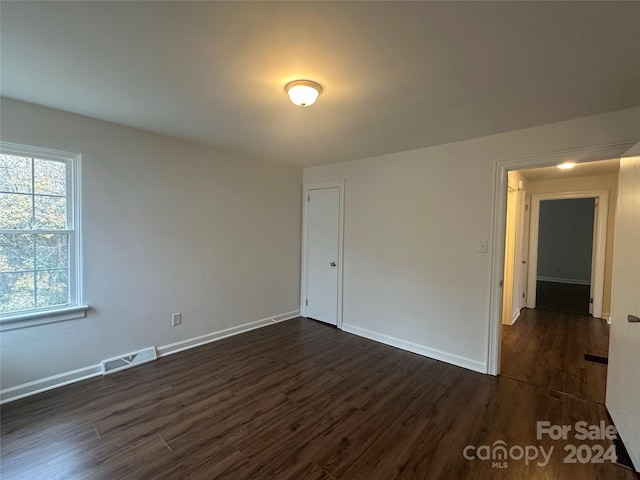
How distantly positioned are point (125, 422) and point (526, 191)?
6391 millimetres

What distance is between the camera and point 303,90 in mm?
1960

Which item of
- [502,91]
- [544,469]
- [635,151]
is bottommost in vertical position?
[544,469]

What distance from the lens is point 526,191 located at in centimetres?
521

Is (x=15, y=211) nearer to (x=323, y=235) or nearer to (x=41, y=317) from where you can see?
(x=41, y=317)

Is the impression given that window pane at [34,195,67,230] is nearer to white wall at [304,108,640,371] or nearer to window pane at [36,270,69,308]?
window pane at [36,270,69,308]

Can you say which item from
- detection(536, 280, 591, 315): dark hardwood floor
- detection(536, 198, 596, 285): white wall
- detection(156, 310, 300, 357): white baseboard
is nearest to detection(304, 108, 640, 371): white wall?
detection(156, 310, 300, 357): white baseboard

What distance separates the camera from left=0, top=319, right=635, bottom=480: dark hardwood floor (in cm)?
178

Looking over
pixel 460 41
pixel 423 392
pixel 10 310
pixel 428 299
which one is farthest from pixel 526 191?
pixel 10 310

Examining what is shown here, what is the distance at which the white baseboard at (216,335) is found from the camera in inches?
131

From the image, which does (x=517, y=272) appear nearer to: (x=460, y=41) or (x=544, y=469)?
(x=544, y=469)

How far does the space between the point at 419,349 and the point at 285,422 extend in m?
1.94

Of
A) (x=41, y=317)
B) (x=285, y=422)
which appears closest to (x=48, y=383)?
(x=41, y=317)

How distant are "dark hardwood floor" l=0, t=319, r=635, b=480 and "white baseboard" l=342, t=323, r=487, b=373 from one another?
4.9 inches

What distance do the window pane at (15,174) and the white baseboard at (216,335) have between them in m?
1.98
